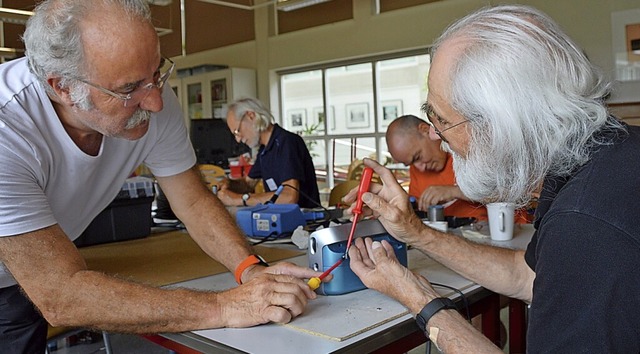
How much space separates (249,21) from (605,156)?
6.99 m

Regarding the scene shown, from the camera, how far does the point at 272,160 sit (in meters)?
3.38

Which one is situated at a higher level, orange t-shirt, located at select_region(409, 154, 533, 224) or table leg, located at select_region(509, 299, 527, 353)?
orange t-shirt, located at select_region(409, 154, 533, 224)

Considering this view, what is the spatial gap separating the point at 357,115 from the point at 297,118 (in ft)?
3.49

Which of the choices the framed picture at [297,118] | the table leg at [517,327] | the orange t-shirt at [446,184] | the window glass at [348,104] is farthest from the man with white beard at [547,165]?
the framed picture at [297,118]

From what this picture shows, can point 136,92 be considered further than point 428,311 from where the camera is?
Yes

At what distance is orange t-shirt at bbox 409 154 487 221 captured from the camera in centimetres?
250

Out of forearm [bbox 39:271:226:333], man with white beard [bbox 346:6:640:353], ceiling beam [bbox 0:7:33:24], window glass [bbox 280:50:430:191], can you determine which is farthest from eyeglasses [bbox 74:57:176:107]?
window glass [bbox 280:50:430:191]

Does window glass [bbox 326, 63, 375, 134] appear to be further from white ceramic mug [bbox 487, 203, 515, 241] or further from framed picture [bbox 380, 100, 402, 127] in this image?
white ceramic mug [bbox 487, 203, 515, 241]

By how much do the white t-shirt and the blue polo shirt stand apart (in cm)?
164

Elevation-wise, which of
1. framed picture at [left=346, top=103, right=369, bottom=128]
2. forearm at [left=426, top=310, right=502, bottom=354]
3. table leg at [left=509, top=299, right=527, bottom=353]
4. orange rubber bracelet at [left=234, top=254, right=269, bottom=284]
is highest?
framed picture at [left=346, top=103, right=369, bottom=128]

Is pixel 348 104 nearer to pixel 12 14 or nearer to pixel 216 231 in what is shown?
pixel 12 14

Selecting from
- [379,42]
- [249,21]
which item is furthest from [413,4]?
[249,21]

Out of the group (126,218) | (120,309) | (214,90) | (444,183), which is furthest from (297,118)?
(120,309)

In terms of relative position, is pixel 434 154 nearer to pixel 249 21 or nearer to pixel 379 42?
pixel 379 42
